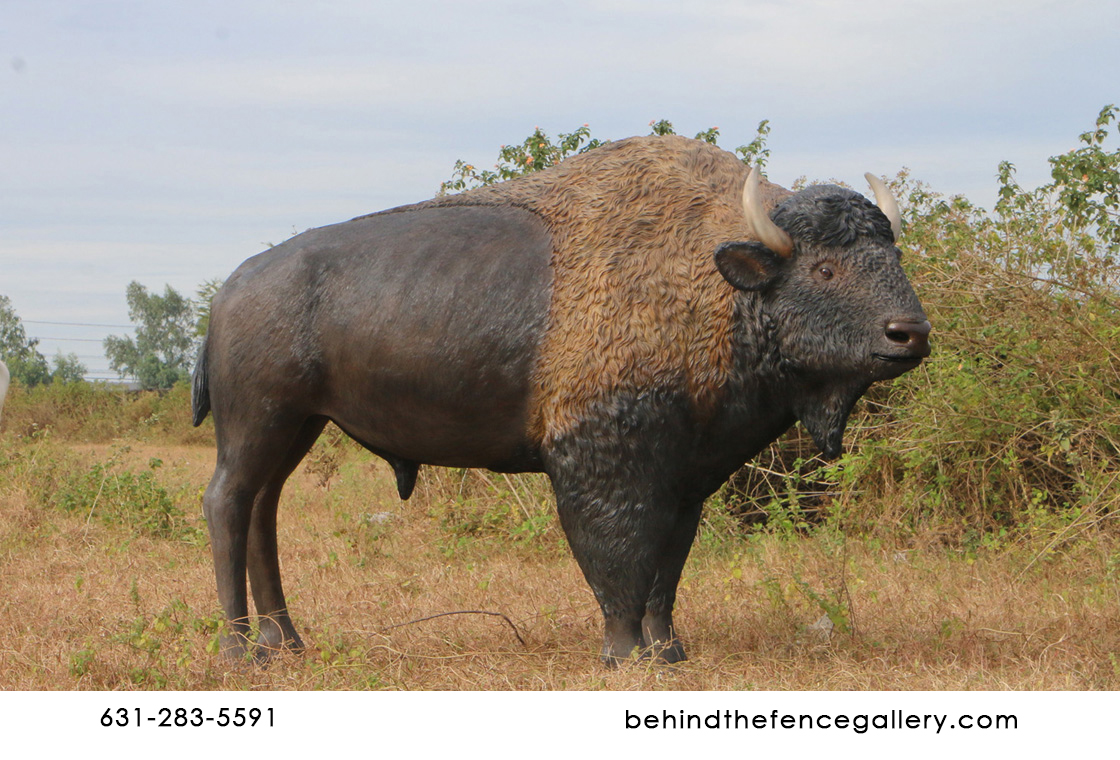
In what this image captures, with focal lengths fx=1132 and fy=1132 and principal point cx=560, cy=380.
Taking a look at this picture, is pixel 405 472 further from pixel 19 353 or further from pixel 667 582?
pixel 19 353

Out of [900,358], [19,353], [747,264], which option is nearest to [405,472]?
[747,264]

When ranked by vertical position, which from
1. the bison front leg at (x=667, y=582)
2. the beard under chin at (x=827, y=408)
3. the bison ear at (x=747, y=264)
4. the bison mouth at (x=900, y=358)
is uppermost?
the bison ear at (x=747, y=264)

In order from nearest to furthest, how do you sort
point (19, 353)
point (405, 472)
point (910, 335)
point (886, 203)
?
point (910, 335) → point (886, 203) → point (405, 472) → point (19, 353)

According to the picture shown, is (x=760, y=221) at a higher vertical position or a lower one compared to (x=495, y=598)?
higher

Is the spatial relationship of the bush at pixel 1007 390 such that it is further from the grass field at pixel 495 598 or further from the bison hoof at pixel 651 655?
the bison hoof at pixel 651 655

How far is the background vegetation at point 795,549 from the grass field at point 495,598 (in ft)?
0.07

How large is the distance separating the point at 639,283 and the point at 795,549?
3.28 meters

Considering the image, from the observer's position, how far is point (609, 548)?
4039 millimetres

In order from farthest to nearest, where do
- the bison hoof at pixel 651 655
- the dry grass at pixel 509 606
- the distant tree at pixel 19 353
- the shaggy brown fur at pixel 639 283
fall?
1. the distant tree at pixel 19 353
2. the dry grass at pixel 509 606
3. the bison hoof at pixel 651 655
4. the shaggy brown fur at pixel 639 283

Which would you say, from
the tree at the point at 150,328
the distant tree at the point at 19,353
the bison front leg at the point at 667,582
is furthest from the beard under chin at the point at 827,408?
the tree at the point at 150,328

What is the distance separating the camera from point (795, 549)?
682cm

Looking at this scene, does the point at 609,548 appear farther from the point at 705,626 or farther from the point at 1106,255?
the point at 1106,255

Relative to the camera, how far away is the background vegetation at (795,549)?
4.37 meters
